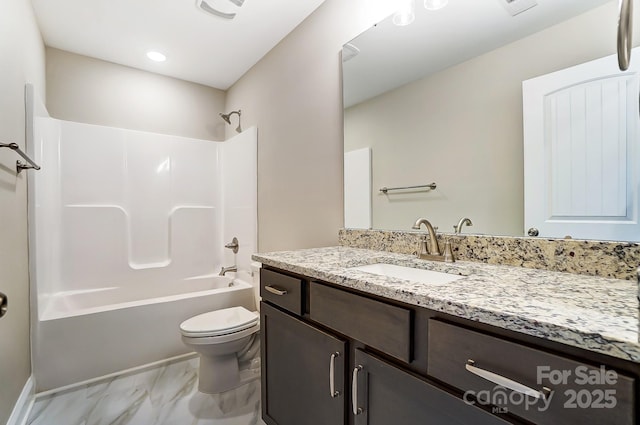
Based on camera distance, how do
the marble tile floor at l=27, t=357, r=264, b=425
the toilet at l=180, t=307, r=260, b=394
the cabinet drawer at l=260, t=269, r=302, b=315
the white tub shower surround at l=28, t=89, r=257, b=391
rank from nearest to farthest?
the cabinet drawer at l=260, t=269, r=302, b=315, the marble tile floor at l=27, t=357, r=264, b=425, the toilet at l=180, t=307, r=260, b=394, the white tub shower surround at l=28, t=89, r=257, b=391

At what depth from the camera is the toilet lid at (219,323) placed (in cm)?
175

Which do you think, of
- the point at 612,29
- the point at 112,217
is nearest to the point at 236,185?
the point at 112,217

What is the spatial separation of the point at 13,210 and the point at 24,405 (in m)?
1.04

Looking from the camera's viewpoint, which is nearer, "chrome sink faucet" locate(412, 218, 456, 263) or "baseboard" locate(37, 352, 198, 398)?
"chrome sink faucet" locate(412, 218, 456, 263)

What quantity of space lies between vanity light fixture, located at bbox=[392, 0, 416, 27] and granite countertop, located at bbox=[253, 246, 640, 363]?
1.19 m

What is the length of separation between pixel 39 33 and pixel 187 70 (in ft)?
3.36

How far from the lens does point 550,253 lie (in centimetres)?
98

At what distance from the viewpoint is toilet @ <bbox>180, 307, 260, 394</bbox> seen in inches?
68.6

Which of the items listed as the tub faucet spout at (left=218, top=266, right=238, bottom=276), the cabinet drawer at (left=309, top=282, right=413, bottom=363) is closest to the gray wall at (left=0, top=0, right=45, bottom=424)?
the tub faucet spout at (left=218, top=266, right=238, bottom=276)

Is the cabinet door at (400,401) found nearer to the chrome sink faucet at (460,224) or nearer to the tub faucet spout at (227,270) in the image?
the chrome sink faucet at (460,224)

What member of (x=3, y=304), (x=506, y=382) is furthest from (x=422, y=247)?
(x=3, y=304)

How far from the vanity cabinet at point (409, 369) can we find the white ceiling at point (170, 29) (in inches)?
69.7

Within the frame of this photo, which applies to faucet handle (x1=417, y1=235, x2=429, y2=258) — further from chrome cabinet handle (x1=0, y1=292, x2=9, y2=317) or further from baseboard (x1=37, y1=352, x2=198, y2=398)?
baseboard (x1=37, y1=352, x2=198, y2=398)

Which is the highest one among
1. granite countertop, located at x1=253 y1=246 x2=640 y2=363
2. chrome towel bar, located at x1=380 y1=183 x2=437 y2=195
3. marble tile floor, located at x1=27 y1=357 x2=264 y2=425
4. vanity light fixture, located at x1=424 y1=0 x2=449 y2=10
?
vanity light fixture, located at x1=424 y1=0 x2=449 y2=10
